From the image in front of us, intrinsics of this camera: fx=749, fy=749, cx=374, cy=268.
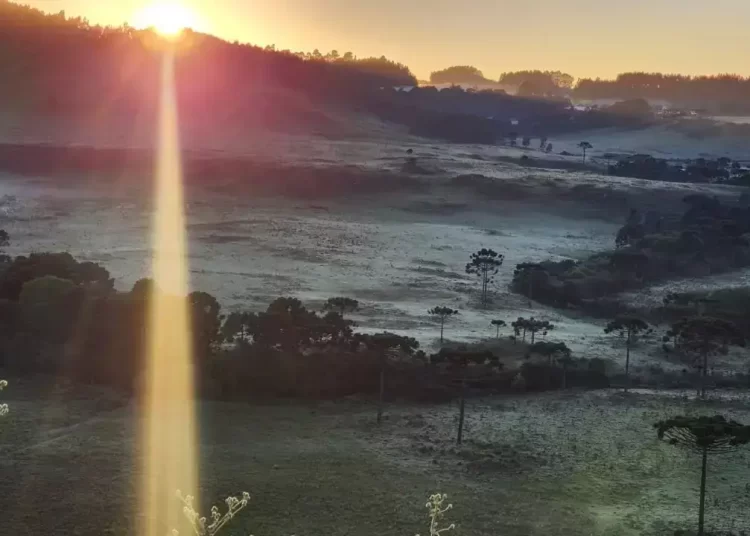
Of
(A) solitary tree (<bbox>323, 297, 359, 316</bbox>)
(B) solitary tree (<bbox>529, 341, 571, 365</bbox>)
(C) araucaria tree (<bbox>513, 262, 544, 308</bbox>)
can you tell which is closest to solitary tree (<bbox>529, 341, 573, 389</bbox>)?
(B) solitary tree (<bbox>529, 341, 571, 365</bbox>)

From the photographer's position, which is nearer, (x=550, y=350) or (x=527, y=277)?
(x=550, y=350)

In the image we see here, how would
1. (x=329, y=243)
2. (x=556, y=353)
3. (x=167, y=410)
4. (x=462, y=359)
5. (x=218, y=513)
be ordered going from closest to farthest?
(x=218, y=513)
(x=167, y=410)
(x=462, y=359)
(x=556, y=353)
(x=329, y=243)

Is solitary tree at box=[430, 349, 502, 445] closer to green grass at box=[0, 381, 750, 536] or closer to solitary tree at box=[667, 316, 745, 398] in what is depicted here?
green grass at box=[0, 381, 750, 536]

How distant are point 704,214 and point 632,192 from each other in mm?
18457

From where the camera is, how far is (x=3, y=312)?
37562mm

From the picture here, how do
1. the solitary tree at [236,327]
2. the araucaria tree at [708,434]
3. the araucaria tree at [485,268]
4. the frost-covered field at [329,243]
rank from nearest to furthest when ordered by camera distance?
the araucaria tree at [708,434] < the solitary tree at [236,327] < the frost-covered field at [329,243] < the araucaria tree at [485,268]

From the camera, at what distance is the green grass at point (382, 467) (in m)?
20.8

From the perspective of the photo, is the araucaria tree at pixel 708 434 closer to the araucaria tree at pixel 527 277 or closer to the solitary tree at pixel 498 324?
the solitary tree at pixel 498 324

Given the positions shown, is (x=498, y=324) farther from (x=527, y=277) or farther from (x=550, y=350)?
Result: (x=527, y=277)

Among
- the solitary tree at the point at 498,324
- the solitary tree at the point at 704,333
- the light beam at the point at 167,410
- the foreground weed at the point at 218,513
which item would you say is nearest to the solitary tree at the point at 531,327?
the solitary tree at the point at 498,324

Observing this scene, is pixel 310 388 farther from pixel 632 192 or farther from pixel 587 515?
pixel 632 192

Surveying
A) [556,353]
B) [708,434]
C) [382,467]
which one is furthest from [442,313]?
[708,434]

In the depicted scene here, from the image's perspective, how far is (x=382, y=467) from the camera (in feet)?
81.4

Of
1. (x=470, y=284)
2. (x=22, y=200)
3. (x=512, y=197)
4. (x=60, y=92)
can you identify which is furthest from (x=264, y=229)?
(x=60, y=92)
